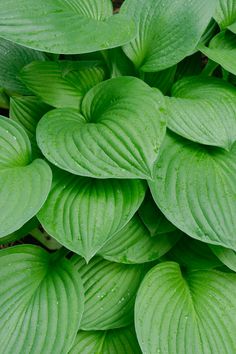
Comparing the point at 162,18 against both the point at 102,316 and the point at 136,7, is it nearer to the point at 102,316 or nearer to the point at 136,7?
the point at 136,7

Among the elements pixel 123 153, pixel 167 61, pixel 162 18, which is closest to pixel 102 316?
pixel 123 153

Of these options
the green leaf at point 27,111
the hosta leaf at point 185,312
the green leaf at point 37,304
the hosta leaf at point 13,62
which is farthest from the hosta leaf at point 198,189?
the hosta leaf at point 13,62

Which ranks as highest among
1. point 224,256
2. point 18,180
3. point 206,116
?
point 206,116

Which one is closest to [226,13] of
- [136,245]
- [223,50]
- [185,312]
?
[223,50]

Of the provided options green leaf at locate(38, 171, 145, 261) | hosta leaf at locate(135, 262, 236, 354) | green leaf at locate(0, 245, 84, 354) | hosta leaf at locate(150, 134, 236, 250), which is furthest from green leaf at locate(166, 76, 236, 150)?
green leaf at locate(0, 245, 84, 354)

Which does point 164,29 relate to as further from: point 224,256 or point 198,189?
point 224,256
